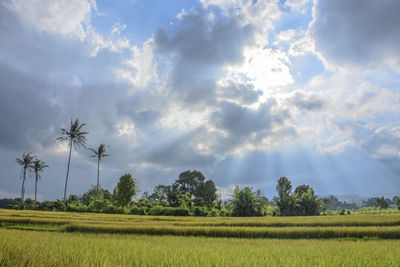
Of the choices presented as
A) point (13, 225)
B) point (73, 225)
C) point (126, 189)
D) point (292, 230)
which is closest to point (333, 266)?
point (292, 230)

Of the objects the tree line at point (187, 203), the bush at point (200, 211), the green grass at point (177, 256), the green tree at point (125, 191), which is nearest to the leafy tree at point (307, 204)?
the tree line at point (187, 203)

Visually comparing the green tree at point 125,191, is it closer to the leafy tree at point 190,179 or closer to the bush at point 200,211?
the bush at point 200,211

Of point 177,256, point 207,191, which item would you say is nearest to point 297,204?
point 207,191

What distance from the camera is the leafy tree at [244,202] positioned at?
30828mm

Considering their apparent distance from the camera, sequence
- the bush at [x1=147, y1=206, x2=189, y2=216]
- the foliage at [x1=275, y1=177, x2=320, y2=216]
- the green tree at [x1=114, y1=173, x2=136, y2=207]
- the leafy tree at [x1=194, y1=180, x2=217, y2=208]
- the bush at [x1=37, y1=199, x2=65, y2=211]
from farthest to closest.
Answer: the leafy tree at [x1=194, y1=180, x2=217, y2=208]
the bush at [x1=37, y1=199, x2=65, y2=211]
the green tree at [x1=114, y1=173, x2=136, y2=207]
the foliage at [x1=275, y1=177, x2=320, y2=216]
the bush at [x1=147, y1=206, x2=189, y2=216]

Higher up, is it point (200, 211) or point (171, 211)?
Answer: point (171, 211)

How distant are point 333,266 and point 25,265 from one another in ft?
15.4

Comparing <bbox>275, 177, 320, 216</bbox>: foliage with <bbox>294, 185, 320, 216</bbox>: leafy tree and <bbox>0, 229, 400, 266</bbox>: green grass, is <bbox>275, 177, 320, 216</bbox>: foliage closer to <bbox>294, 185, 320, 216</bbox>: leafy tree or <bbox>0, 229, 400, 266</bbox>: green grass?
<bbox>294, 185, 320, 216</bbox>: leafy tree

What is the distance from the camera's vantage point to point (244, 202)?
3086cm

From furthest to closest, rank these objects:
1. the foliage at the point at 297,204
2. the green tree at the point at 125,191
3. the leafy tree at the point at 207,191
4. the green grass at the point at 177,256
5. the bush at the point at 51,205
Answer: the leafy tree at the point at 207,191, the bush at the point at 51,205, the green tree at the point at 125,191, the foliage at the point at 297,204, the green grass at the point at 177,256

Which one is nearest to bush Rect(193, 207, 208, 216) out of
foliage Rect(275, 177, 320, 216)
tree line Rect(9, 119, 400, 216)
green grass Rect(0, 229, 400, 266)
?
tree line Rect(9, 119, 400, 216)

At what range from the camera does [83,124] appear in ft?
141

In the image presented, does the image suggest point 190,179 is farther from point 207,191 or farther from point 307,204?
point 307,204

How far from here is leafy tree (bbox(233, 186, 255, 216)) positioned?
30828 millimetres
